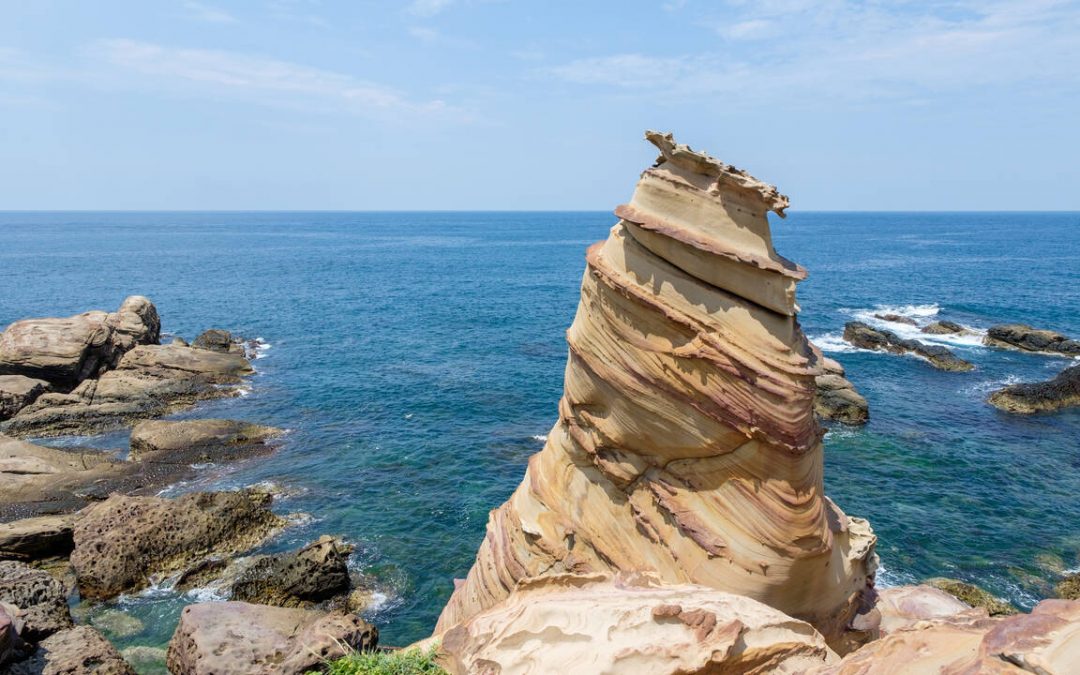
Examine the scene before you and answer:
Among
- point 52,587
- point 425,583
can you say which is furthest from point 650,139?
point 52,587

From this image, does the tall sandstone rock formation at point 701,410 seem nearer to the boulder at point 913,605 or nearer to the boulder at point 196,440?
the boulder at point 913,605

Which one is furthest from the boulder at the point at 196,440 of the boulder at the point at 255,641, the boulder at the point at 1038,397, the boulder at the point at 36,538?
the boulder at the point at 1038,397

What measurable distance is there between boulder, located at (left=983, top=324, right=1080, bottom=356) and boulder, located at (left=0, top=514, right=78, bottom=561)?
50.4m

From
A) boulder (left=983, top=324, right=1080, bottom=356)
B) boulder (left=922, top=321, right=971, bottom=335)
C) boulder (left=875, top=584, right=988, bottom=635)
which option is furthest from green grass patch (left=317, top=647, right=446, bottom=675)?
boulder (left=922, top=321, right=971, bottom=335)

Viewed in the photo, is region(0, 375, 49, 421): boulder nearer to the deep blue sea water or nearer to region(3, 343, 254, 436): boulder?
region(3, 343, 254, 436): boulder

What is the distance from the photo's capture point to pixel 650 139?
35.2 feet

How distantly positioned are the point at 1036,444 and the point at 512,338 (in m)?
30.7

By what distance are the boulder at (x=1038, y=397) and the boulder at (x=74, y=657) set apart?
115 ft

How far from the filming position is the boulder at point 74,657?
41.2 feet

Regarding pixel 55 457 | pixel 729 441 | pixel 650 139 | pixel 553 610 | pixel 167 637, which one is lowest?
pixel 167 637

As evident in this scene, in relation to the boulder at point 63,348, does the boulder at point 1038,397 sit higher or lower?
lower

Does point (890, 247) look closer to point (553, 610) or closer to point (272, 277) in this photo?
point (272, 277)

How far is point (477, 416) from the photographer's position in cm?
3247

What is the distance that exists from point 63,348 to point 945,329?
5402cm
